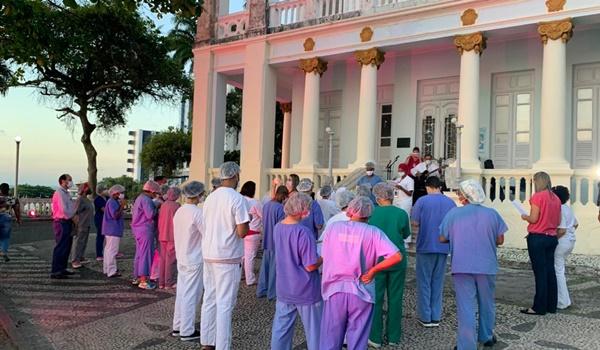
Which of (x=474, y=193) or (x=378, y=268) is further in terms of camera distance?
(x=474, y=193)

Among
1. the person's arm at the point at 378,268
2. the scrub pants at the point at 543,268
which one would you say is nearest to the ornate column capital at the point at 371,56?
the scrub pants at the point at 543,268

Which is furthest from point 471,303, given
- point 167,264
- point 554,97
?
point 554,97

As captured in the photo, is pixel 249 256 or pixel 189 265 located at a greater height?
pixel 189 265

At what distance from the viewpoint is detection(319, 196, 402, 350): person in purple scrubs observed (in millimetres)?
4078

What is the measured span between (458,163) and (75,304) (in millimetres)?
8599

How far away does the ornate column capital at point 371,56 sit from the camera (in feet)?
47.7

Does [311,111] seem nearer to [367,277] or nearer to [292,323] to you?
[292,323]

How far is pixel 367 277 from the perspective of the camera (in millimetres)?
4105

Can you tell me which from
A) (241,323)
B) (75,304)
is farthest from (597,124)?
(75,304)

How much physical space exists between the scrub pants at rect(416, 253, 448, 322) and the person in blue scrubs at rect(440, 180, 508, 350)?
939mm

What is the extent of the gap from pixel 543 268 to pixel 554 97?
262 inches

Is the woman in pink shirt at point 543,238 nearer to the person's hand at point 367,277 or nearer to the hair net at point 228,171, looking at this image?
the person's hand at point 367,277

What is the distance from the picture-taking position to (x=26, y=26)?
Answer: 7.68m

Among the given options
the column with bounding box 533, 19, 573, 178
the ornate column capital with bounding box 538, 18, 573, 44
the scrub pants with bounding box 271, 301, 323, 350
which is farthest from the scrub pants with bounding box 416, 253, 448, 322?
the ornate column capital with bounding box 538, 18, 573, 44
